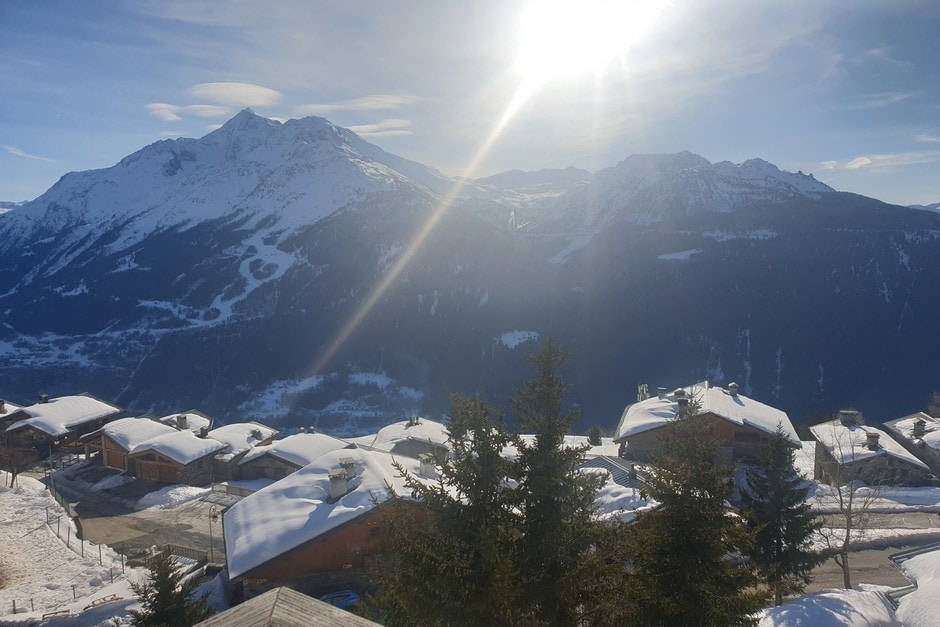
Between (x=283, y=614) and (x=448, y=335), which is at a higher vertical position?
(x=283, y=614)

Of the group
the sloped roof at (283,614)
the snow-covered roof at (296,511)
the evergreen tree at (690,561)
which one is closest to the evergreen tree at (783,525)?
the evergreen tree at (690,561)

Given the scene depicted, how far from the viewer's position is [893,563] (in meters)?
27.6

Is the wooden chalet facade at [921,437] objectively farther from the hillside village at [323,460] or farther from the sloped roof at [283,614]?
the sloped roof at [283,614]

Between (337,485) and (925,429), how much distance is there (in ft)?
164

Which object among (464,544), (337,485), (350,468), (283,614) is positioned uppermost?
(283,614)

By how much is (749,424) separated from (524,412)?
40848 millimetres

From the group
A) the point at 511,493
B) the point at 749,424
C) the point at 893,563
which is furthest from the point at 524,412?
the point at 749,424

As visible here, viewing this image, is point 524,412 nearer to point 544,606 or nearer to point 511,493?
point 511,493

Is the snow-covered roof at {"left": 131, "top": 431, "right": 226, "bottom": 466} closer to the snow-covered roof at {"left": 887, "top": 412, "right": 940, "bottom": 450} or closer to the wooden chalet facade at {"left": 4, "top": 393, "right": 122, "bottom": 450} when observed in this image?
→ the wooden chalet facade at {"left": 4, "top": 393, "right": 122, "bottom": 450}

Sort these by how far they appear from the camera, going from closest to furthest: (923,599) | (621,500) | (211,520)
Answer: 1. (923,599)
2. (621,500)
3. (211,520)

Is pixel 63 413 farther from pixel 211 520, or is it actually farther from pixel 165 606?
pixel 165 606

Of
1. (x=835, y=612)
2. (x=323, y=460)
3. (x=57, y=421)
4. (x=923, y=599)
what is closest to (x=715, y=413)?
(x=923, y=599)

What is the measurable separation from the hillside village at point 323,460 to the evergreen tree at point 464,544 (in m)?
13.7

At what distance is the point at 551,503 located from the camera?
9.62m
